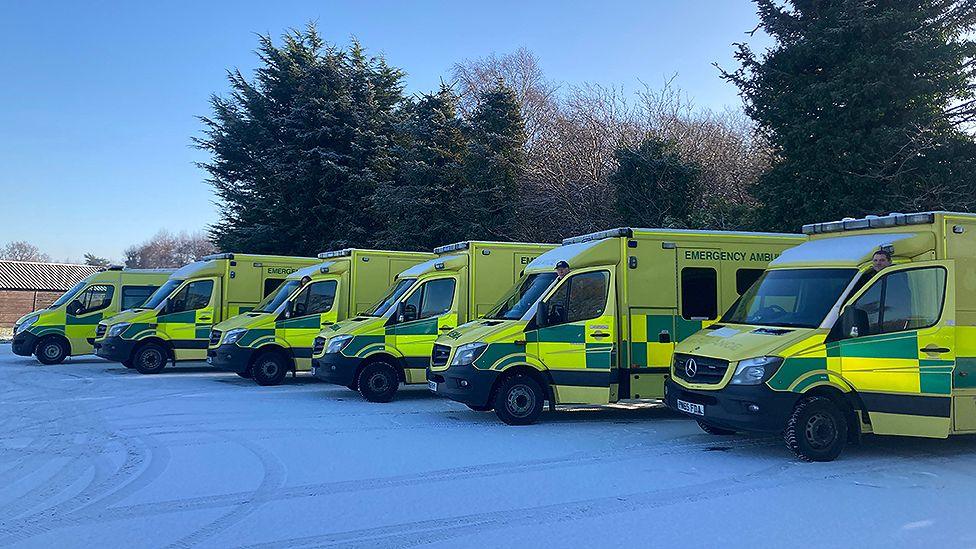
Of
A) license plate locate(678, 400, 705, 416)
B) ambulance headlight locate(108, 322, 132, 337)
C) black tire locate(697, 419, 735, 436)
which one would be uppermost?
ambulance headlight locate(108, 322, 132, 337)

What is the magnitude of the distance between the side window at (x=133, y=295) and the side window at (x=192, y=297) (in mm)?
3629

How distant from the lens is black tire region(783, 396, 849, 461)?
791 centimetres

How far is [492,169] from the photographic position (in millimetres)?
24766

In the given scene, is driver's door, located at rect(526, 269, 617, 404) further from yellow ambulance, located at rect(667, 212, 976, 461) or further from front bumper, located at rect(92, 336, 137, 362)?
front bumper, located at rect(92, 336, 137, 362)

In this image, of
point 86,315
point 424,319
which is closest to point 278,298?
point 424,319

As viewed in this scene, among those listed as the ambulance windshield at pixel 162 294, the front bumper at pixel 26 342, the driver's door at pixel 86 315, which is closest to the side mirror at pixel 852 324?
the ambulance windshield at pixel 162 294

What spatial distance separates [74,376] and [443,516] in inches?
558

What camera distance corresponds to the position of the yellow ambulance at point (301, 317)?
49.7 feet

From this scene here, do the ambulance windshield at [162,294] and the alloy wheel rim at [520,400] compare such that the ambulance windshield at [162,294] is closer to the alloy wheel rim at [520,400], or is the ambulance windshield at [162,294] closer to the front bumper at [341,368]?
the front bumper at [341,368]

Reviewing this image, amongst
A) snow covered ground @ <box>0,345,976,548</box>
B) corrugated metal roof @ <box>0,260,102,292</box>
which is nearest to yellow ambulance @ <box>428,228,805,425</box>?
snow covered ground @ <box>0,345,976,548</box>

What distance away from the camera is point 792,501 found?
6.38 metres

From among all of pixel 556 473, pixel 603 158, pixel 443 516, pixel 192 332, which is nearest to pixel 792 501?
pixel 556 473

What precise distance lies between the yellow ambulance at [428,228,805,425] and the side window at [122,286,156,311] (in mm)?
12858

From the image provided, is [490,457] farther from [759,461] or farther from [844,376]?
[844,376]
